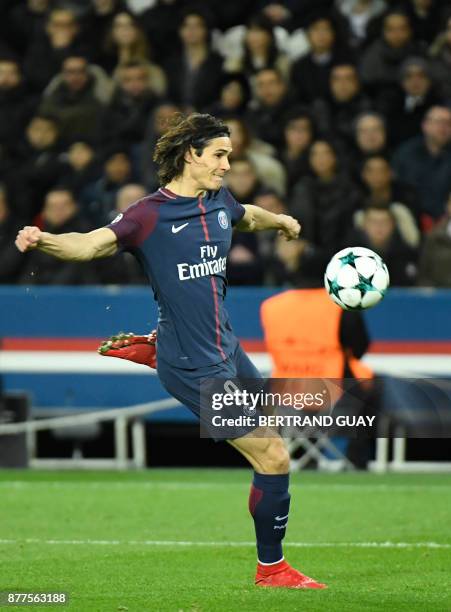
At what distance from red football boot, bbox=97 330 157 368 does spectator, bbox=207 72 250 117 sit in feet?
25.7

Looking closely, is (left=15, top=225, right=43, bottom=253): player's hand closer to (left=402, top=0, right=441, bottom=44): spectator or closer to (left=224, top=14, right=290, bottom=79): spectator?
(left=224, top=14, right=290, bottom=79): spectator

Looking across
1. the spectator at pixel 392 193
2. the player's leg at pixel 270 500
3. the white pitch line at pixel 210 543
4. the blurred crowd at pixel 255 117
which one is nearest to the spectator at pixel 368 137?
the blurred crowd at pixel 255 117

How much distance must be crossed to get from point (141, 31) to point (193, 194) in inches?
380

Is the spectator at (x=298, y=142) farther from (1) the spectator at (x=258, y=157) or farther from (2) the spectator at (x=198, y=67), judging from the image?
(2) the spectator at (x=198, y=67)

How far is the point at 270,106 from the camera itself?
15398 millimetres

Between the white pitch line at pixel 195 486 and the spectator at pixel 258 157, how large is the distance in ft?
11.4

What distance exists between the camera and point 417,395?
1315 centimetres

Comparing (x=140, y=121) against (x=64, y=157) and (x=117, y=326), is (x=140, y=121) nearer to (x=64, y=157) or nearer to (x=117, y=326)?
(x=64, y=157)

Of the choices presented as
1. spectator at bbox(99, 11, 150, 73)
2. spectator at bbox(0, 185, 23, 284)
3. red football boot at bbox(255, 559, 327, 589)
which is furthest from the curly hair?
spectator at bbox(99, 11, 150, 73)

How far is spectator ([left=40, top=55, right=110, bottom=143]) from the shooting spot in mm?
16312

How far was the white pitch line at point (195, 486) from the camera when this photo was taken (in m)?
12.0

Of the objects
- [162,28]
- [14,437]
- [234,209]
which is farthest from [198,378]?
[162,28]

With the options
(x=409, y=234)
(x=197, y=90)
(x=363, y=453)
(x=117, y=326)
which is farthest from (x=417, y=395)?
(x=197, y=90)

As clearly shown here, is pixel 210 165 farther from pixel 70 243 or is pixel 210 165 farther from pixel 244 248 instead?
pixel 244 248
